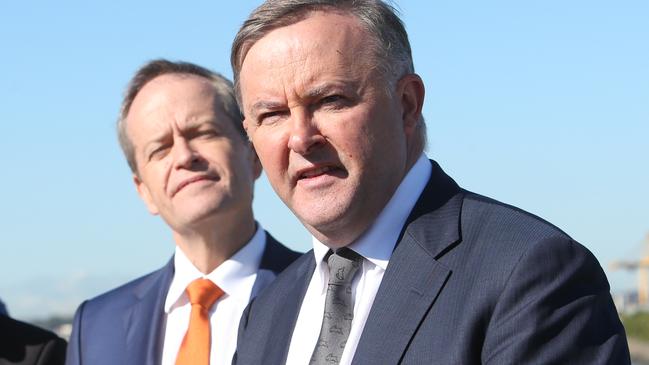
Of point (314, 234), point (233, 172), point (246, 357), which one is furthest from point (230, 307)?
point (314, 234)

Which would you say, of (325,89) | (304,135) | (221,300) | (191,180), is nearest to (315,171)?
(304,135)

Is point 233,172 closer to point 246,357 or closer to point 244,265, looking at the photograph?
point 244,265

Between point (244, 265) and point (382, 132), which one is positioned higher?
point (382, 132)

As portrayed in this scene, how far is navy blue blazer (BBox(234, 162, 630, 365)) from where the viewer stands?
313 cm

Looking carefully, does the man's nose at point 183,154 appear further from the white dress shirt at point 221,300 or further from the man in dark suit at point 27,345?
the man in dark suit at point 27,345

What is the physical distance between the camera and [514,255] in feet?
10.7

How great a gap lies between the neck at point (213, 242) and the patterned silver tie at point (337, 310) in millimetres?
1858

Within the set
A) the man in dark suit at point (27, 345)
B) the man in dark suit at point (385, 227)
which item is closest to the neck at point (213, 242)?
the man in dark suit at point (27, 345)

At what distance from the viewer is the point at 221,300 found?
5652 millimetres

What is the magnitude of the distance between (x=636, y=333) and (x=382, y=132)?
119 ft

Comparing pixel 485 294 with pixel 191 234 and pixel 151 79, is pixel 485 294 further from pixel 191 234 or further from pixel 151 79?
pixel 151 79

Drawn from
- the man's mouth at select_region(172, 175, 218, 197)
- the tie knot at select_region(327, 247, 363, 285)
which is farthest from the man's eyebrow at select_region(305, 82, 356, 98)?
the man's mouth at select_region(172, 175, 218, 197)

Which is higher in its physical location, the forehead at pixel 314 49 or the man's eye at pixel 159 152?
the forehead at pixel 314 49

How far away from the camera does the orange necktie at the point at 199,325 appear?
215 inches
